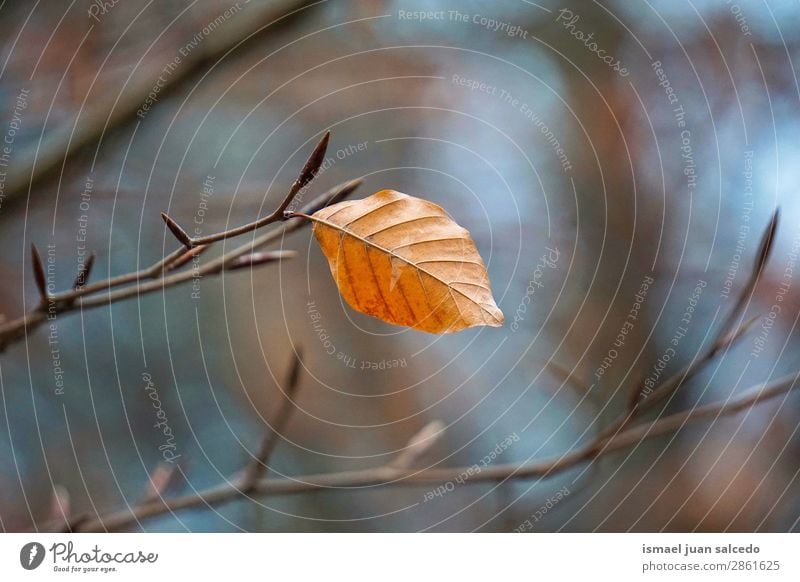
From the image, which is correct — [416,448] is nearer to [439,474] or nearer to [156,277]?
[439,474]

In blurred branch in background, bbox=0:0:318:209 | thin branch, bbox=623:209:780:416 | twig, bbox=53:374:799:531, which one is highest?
blurred branch in background, bbox=0:0:318:209

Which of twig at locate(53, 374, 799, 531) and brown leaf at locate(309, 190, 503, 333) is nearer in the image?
brown leaf at locate(309, 190, 503, 333)

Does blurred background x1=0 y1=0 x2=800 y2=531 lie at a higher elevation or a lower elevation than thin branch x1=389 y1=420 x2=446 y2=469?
higher

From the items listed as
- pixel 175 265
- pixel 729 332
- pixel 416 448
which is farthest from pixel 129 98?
pixel 729 332

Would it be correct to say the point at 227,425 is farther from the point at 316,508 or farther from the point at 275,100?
the point at 275,100

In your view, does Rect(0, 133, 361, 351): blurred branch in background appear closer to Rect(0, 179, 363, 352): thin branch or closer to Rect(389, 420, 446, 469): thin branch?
Rect(0, 179, 363, 352): thin branch

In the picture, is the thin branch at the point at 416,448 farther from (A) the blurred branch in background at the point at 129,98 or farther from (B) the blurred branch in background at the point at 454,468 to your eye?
(A) the blurred branch in background at the point at 129,98

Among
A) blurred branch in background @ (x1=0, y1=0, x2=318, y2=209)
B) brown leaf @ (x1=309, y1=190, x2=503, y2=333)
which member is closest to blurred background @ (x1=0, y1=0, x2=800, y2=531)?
blurred branch in background @ (x1=0, y1=0, x2=318, y2=209)
